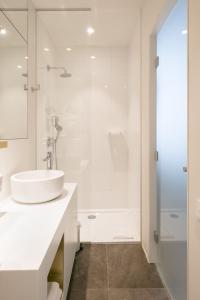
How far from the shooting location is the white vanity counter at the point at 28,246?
2.63 ft

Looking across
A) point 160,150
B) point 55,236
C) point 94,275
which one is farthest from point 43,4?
point 94,275

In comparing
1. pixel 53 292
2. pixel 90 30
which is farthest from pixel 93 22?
pixel 53 292

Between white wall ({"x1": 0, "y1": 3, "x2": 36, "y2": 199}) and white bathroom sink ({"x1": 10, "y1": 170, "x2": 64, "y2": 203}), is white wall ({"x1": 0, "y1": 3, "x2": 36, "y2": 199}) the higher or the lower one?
the higher one

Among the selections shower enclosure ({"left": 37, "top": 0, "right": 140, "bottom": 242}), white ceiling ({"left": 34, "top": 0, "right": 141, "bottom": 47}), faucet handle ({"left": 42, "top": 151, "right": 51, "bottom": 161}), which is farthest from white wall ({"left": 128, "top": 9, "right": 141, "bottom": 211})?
faucet handle ({"left": 42, "top": 151, "right": 51, "bottom": 161})

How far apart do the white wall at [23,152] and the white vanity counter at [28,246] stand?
0.33 m

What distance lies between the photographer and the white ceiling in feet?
7.81

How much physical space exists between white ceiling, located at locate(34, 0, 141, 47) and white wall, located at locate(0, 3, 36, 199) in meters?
0.33

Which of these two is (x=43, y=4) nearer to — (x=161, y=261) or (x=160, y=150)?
(x=160, y=150)

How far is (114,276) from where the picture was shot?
1952mm

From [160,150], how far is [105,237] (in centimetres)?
135

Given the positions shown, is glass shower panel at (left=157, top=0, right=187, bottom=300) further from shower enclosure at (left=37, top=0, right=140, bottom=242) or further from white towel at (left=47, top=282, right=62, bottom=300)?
shower enclosure at (left=37, top=0, right=140, bottom=242)

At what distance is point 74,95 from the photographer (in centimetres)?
331

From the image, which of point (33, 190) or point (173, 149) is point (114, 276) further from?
point (173, 149)

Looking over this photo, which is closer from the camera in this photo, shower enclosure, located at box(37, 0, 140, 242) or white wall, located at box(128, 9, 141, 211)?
white wall, located at box(128, 9, 141, 211)
